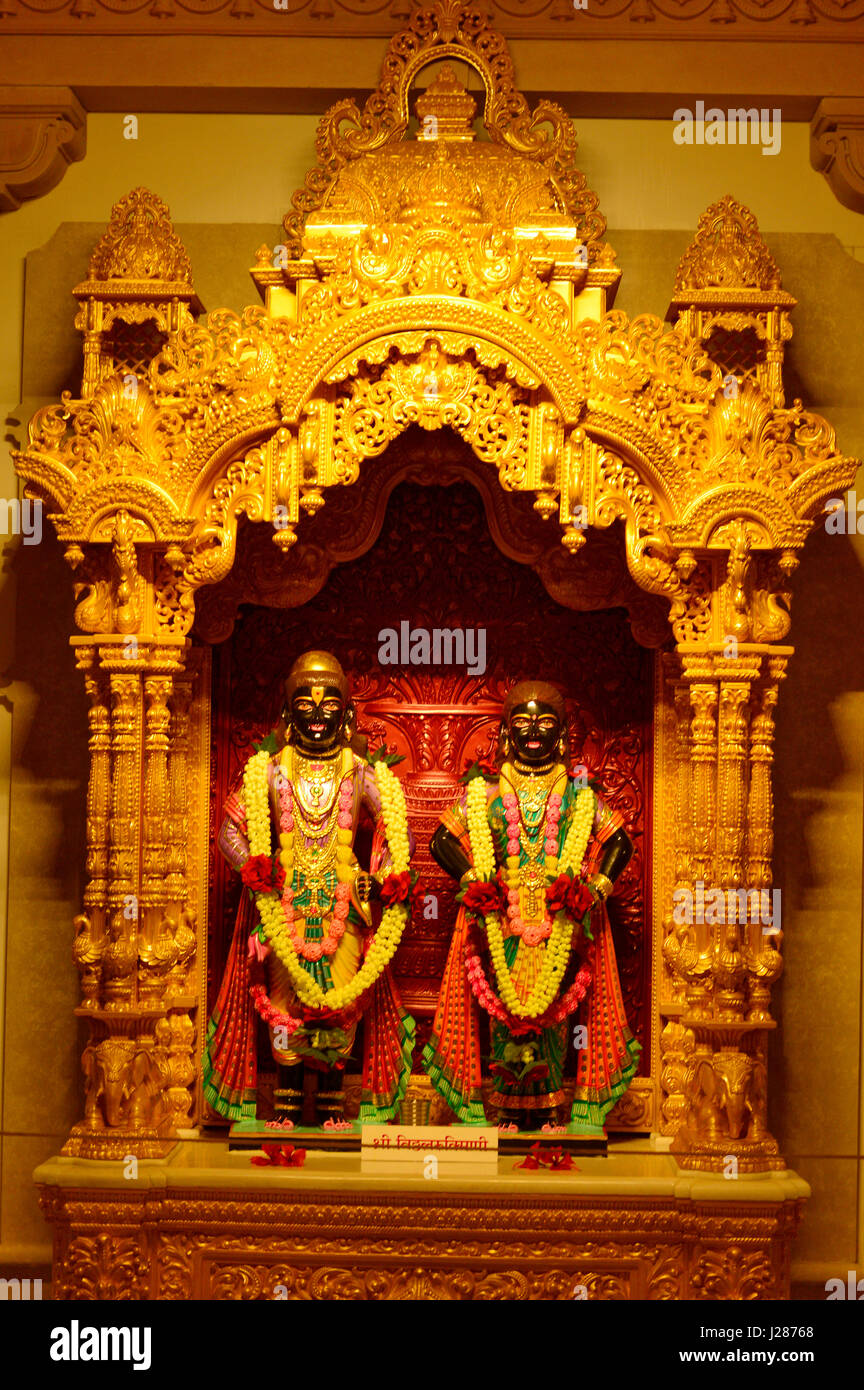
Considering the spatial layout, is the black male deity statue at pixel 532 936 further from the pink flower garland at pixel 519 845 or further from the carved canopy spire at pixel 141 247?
the carved canopy spire at pixel 141 247

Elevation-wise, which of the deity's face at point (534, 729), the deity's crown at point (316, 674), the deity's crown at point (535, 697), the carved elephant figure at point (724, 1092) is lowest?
the carved elephant figure at point (724, 1092)

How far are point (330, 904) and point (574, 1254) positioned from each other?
1.24 metres

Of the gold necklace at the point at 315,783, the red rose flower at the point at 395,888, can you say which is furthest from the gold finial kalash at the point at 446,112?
the red rose flower at the point at 395,888

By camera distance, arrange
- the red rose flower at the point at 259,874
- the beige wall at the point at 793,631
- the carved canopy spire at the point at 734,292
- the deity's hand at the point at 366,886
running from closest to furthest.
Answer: the carved canopy spire at the point at 734,292
the red rose flower at the point at 259,874
the deity's hand at the point at 366,886
the beige wall at the point at 793,631

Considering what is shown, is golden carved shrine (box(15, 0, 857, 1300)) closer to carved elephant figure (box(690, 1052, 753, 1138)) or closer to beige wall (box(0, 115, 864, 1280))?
carved elephant figure (box(690, 1052, 753, 1138))

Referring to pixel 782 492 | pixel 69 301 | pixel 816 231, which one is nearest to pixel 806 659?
pixel 782 492

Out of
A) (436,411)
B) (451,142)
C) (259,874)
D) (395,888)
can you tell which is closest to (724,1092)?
(395,888)

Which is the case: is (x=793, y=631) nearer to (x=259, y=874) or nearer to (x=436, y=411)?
(x=436, y=411)

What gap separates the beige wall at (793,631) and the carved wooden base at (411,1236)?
2.51 feet

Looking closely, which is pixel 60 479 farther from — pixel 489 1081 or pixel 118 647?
pixel 489 1081

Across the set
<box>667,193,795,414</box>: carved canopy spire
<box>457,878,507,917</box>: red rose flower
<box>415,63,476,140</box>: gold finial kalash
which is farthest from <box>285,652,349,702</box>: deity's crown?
<box>415,63,476,140</box>: gold finial kalash

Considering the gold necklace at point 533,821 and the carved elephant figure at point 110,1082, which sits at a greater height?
the gold necklace at point 533,821

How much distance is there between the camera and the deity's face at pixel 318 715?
518cm

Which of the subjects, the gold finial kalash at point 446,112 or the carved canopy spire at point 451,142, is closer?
the carved canopy spire at point 451,142
